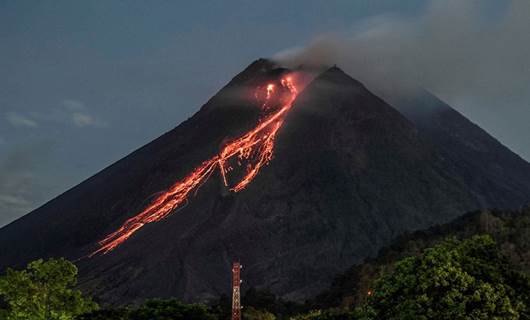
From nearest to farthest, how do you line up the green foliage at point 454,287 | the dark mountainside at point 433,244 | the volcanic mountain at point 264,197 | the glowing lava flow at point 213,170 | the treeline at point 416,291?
1. the green foliage at point 454,287
2. the treeline at point 416,291
3. the dark mountainside at point 433,244
4. the volcanic mountain at point 264,197
5. the glowing lava flow at point 213,170

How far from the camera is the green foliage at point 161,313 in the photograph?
2978 cm

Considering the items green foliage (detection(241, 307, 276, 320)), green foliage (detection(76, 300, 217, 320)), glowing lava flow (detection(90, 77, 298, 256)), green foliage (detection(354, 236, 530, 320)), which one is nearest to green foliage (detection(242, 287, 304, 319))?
green foliage (detection(241, 307, 276, 320))

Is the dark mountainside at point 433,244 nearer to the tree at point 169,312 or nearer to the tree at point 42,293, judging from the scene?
the tree at point 169,312

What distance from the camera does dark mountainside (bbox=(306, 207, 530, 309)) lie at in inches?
2261

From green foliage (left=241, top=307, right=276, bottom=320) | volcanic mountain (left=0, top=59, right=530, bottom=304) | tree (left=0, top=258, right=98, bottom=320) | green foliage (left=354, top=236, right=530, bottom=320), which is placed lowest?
green foliage (left=354, top=236, right=530, bottom=320)

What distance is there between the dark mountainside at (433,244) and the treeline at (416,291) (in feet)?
0.78

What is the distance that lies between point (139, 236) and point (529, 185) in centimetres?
12453

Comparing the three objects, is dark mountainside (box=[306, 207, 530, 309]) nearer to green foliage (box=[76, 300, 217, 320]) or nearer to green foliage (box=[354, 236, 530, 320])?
green foliage (box=[76, 300, 217, 320])

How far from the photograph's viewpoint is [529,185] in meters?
189

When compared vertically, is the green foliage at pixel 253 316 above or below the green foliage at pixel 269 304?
below

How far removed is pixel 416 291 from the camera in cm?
1744

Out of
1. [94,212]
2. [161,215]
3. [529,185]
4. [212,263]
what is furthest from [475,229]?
[529,185]

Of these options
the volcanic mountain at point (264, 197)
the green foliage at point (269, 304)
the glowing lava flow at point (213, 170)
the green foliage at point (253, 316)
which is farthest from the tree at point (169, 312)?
the glowing lava flow at point (213, 170)

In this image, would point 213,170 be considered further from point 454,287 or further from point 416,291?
point 454,287
